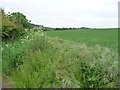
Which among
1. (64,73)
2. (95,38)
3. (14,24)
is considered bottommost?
(64,73)

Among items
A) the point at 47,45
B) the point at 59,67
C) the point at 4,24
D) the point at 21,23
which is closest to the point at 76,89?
the point at 59,67

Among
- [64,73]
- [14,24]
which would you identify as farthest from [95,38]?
[64,73]

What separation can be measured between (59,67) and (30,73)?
5.57 feet

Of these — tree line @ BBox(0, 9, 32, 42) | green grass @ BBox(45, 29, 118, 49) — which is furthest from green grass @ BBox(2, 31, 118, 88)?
green grass @ BBox(45, 29, 118, 49)

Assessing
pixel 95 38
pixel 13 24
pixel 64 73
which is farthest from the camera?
pixel 95 38

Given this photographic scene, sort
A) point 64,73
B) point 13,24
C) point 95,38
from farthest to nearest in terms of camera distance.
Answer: point 95,38
point 13,24
point 64,73

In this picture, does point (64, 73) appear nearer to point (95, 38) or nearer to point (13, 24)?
point (13, 24)

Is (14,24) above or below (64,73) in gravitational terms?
above

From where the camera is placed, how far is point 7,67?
1138 cm

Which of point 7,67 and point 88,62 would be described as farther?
point 7,67

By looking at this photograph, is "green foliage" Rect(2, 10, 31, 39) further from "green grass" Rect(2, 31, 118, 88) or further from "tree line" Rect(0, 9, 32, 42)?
"green grass" Rect(2, 31, 118, 88)

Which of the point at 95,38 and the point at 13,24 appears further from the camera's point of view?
the point at 95,38

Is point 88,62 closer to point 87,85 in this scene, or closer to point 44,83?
point 87,85

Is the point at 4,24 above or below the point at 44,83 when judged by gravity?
above
